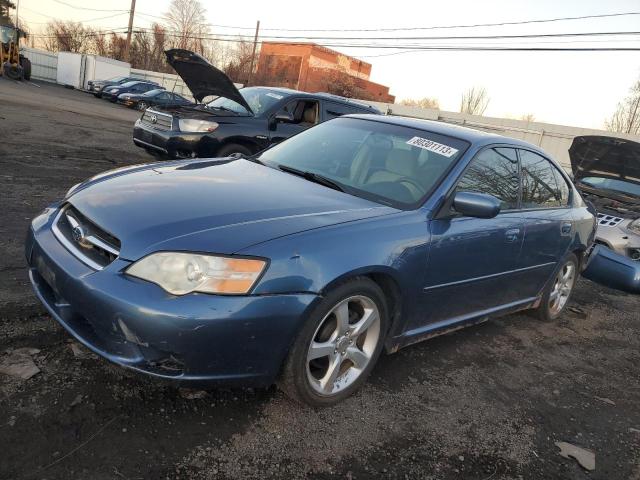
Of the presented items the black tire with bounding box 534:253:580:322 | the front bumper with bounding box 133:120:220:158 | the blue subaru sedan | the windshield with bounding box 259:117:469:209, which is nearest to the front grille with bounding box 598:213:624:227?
the black tire with bounding box 534:253:580:322

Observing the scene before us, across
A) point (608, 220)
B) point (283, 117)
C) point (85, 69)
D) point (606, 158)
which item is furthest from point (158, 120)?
point (85, 69)

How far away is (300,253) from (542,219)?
2487 mm

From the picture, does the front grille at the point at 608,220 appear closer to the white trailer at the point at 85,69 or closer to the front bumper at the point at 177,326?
the front bumper at the point at 177,326

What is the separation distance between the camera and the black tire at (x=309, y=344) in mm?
2484

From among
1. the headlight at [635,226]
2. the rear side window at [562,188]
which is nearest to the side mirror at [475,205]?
the rear side window at [562,188]

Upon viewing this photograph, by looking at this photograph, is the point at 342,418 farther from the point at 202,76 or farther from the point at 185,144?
the point at 202,76

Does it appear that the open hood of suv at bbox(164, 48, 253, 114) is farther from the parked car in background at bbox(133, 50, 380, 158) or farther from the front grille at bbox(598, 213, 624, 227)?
the front grille at bbox(598, 213, 624, 227)

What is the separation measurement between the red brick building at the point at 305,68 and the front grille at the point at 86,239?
62099 mm

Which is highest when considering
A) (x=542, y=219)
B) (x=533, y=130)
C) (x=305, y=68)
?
(x=305, y=68)

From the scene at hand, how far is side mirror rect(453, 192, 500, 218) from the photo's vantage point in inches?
121

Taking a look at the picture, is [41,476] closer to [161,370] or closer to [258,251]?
[161,370]

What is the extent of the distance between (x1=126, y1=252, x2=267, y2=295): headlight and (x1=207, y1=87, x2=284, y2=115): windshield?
19.7 feet

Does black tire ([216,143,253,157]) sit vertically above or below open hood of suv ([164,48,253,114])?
below

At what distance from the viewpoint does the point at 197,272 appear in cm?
228
